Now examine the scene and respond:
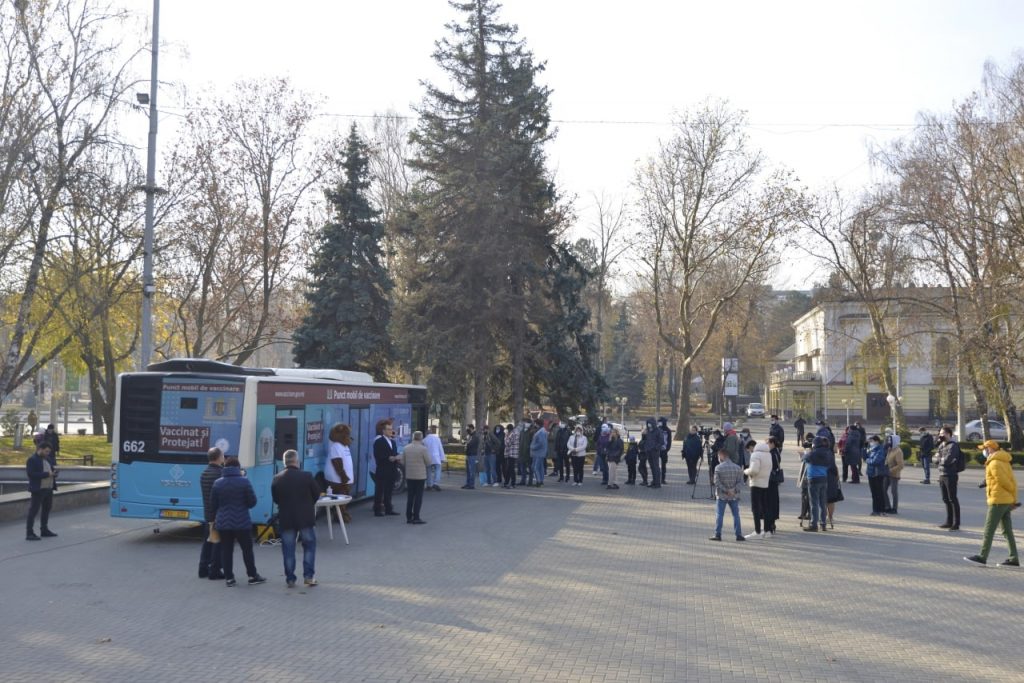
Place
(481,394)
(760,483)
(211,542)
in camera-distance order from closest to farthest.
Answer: (211,542)
(760,483)
(481,394)

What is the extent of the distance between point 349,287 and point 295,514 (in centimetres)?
2572

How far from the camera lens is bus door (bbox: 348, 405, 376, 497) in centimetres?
2017

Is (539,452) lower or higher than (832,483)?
higher

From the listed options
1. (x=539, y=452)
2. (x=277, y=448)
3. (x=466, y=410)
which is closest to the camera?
(x=277, y=448)

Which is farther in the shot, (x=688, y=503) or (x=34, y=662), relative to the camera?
(x=688, y=503)

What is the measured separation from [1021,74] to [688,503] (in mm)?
18041

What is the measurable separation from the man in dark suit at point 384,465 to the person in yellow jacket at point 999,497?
1008cm

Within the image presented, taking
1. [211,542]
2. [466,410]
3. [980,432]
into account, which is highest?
[466,410]

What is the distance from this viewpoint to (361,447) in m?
20.6

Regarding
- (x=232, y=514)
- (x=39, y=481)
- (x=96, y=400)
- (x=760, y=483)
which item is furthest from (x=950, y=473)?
(x=96, y=400)

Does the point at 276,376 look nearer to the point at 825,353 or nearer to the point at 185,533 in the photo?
the point at 185,533

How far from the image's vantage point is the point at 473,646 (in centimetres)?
891

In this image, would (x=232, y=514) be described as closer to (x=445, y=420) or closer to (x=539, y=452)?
(x=539, y=452)

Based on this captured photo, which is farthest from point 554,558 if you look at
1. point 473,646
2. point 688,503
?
point 688,503
